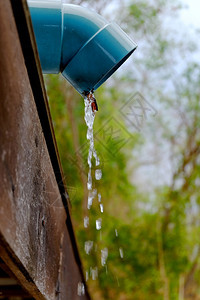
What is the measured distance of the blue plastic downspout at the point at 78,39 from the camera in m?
1.63

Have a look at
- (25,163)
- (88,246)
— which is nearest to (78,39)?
(25,163)

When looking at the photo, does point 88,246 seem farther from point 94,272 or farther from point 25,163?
point 25,163

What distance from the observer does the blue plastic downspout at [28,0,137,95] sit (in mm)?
1626

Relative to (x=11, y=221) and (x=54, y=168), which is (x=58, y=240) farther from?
(x=11, y=221)

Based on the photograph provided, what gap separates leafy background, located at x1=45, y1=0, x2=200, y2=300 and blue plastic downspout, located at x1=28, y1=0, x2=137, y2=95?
5942mm

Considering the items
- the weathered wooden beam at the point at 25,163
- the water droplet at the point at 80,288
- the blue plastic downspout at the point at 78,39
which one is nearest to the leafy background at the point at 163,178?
the water droplet at the point at 80,288

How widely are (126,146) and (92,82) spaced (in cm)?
675

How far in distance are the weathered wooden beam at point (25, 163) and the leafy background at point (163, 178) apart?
6110mm

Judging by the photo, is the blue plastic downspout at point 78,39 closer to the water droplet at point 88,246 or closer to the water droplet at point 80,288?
the water droplet at point 80,288

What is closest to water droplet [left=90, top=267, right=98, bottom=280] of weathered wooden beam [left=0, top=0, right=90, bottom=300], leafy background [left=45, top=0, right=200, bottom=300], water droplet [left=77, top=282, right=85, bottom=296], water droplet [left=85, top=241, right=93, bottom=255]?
leafy background [left=45, top=0, right=200, bottom=300]

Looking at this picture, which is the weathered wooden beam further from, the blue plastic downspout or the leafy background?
the leafy background

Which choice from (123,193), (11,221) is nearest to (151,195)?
(123,193)

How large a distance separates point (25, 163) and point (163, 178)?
8.11 meters

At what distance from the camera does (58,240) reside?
1.86m
